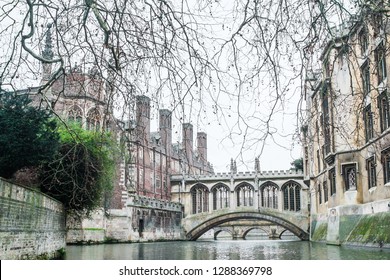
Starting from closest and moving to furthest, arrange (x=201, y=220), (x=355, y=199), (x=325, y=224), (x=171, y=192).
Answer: (x=355, y=199) < (x=325, y=224) < (x=201, y=220) < (x=171, y=192)

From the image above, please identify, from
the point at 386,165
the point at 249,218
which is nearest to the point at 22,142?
the point at 386,165

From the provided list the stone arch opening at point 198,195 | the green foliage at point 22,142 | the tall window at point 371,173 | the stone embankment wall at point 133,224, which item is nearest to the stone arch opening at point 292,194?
the stone arch opening at point 198,195

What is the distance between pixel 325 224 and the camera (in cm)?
2444

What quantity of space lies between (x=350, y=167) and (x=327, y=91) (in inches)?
624

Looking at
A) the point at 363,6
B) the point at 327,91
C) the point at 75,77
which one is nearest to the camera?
the point at 363,6

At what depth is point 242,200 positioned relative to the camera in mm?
41094

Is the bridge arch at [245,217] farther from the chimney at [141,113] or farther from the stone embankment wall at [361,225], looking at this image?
the chimney at [141,113]

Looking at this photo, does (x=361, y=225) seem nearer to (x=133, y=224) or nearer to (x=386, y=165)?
(x=386, y=165)

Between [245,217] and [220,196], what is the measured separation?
4477 millimetres

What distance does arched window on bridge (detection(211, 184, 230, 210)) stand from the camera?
38406 millimetres

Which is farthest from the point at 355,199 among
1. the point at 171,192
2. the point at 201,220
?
the point at 171,192

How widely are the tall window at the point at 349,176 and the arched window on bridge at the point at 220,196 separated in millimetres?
19858
